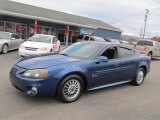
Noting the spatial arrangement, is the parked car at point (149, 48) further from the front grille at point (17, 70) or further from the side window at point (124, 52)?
the front grille at point (17, 70)

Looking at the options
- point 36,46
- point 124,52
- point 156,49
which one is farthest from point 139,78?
point 156,49

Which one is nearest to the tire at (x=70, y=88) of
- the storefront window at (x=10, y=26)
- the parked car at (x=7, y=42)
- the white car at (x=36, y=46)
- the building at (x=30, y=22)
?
the white car at (x=36, y=46)

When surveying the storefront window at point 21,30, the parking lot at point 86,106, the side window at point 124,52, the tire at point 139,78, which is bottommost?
the parking lot at point 86,106

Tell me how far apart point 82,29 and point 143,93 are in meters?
27.6

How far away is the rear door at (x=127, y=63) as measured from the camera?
22.5 feet

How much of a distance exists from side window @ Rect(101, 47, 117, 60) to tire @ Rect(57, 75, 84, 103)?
4.04 ft

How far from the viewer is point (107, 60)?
6160mm

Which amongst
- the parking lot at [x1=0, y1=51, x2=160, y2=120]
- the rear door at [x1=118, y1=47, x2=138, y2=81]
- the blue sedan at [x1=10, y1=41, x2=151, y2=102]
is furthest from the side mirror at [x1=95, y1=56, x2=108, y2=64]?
the parking lot at [x1=0, y1=51, x2=160, y2=120]

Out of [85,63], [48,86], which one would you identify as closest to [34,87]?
[48,86]

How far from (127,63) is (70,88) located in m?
2.36

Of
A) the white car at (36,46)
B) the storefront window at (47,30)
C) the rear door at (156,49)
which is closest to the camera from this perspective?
the white car at (36,46)

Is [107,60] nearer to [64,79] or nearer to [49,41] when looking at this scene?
[64,79]

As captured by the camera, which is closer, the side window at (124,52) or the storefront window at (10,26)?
the side window at (124,52)

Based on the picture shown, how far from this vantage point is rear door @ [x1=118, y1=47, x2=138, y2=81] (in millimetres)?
6848
